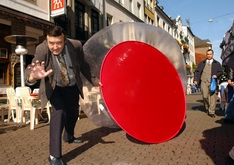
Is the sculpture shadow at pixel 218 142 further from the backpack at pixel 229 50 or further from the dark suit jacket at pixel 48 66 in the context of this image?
the dark suit jacket at pixel 48 66

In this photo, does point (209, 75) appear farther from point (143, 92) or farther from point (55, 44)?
point (55, 44)

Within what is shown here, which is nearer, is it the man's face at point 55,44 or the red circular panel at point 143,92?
the man's face at point 55,44

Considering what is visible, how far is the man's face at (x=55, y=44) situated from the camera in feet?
10.3

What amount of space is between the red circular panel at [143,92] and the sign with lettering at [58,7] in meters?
10.4

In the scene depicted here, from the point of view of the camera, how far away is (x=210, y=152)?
3518mm

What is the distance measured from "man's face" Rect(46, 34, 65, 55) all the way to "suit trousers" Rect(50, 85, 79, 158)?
1.57ft

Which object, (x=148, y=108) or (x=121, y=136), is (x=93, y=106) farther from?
(x=148, y=108)

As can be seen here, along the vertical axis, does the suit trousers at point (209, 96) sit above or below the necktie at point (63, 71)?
below

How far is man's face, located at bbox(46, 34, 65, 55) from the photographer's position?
3.13 m

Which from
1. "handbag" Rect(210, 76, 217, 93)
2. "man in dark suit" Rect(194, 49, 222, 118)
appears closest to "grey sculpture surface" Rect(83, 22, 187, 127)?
"handbag" Rect(210, 76, 217, 93)

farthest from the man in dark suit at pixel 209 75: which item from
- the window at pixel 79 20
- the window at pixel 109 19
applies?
the window at pixel 109 19

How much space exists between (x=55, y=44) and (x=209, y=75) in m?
4.91

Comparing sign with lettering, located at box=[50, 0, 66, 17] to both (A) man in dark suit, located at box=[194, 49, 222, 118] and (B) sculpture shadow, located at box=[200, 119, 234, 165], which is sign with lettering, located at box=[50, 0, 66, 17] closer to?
(A) man in dark suit, located at box=[194, 49, 222, 118]

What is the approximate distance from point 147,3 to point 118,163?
99.7 ft
